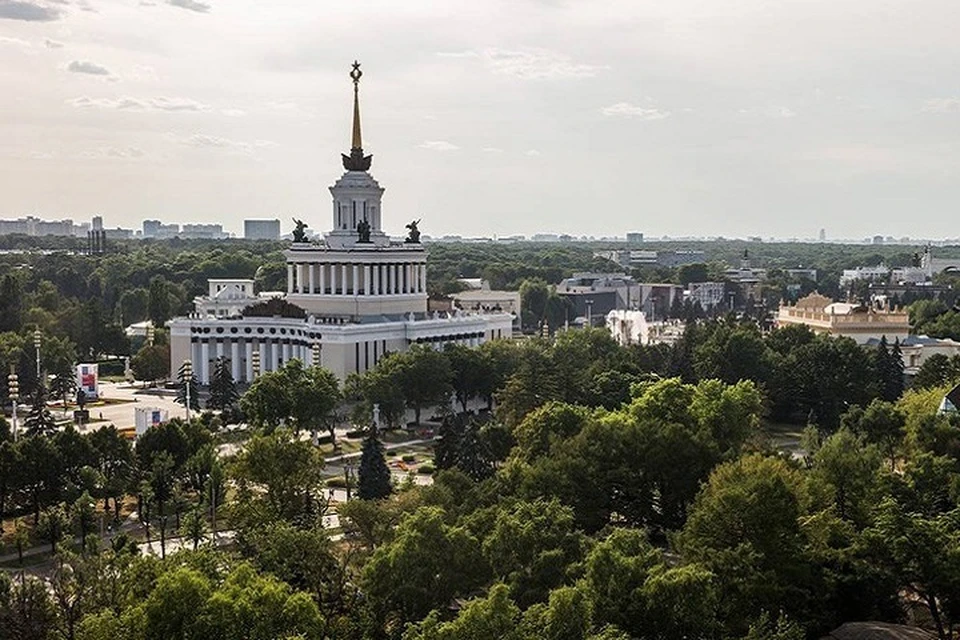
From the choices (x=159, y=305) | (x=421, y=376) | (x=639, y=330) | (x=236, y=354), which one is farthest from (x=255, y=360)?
(x=639, y=330)

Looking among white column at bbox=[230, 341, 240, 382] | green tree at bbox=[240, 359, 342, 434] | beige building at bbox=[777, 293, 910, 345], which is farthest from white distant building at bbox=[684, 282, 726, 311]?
green tree at bbox=[240, 359, 342, 434]

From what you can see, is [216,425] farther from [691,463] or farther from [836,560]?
[836,560]

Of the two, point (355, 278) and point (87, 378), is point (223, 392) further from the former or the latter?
point (355, 278)

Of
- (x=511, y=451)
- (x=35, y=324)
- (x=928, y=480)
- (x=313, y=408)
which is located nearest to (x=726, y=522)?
(x=928, y=480)

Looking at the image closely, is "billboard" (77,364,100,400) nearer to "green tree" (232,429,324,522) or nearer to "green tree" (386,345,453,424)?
"green tree" (386,345,453,424)

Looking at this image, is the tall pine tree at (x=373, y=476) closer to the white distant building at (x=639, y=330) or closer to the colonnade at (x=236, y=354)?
the colonnade at (x=236, y=354)
